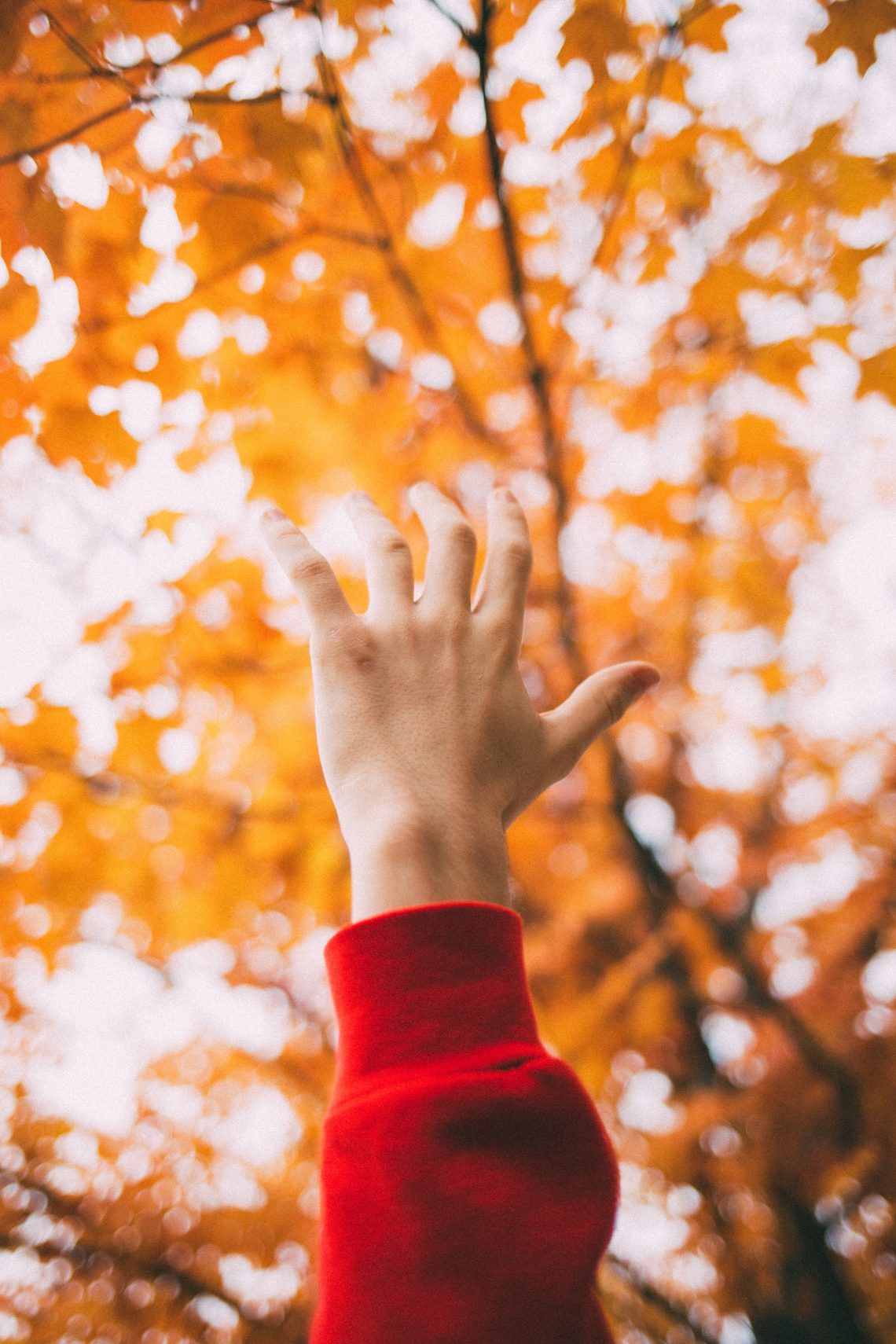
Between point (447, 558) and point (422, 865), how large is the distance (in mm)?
539

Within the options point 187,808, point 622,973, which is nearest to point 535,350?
point 187,808

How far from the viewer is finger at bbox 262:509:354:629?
1.05m

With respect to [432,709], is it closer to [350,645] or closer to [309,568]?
[350,645]

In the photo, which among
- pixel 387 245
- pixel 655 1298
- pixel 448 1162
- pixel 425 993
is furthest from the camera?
pixel 655 1298

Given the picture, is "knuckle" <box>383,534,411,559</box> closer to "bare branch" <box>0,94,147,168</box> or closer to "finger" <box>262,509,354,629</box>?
"finger" <box>262,509,354,629</box>

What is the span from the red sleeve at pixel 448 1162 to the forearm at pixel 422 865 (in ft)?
0.16

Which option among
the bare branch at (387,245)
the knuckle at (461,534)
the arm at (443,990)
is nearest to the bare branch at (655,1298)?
the arm at (443,990)

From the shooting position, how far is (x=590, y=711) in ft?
3.69

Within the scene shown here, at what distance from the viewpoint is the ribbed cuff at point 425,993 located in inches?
28.8

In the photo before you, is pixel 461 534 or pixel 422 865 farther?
pixel 461 534

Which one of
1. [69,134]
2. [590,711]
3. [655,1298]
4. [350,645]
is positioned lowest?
[655,1298]

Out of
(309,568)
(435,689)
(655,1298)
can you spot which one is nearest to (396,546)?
(309,568)

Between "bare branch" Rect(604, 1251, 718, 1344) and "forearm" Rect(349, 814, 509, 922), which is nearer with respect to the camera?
"forearm" Rect(349, 814, 509, 922)

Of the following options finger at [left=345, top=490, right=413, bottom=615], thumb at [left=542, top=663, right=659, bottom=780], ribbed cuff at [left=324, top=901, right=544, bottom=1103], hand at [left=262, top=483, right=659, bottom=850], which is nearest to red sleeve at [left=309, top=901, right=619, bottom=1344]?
ribbed cuff at [left=324, top=901, right=544, bottom=1103]
